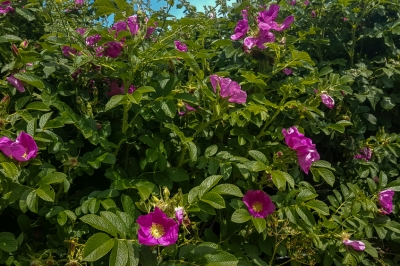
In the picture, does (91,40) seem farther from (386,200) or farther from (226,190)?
(386,200)

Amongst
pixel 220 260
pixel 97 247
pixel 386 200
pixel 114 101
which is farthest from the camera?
pixel 386 200

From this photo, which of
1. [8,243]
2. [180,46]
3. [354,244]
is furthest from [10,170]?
[354,244]

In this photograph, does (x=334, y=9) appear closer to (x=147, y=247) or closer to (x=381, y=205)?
(x=381, y=205)

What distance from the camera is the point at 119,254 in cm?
103

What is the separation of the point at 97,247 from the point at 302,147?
2.31ft

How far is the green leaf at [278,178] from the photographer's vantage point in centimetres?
133

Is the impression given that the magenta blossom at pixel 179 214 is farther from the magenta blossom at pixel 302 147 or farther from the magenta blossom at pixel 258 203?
the magenta blossom at pixel 302 147

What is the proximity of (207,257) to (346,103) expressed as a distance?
4.00ft

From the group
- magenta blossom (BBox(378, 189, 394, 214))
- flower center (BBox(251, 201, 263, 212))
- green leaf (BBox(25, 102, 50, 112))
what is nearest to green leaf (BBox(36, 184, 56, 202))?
green leaf (BBox(25, 102, 50, 112))

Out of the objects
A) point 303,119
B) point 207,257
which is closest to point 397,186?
point 303,119

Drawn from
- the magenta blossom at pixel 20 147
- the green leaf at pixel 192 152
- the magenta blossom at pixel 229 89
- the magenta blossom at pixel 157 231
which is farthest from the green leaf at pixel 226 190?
the magenta blossom at pixel 20 147

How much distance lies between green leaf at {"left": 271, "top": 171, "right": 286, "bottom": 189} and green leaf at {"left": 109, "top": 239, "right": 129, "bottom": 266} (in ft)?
1.64

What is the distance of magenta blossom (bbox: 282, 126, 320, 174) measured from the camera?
4.62ft

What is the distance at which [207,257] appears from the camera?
1.16m
